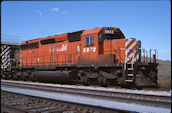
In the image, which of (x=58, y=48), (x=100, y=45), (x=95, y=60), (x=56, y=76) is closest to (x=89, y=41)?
(x=100, y=45)

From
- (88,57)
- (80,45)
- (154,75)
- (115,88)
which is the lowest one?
→ (115,88)

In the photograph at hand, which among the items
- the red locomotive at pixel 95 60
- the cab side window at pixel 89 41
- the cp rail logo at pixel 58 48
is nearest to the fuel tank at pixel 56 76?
the red locomotive at pixel 95 60

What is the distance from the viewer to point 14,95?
9305 millimetres

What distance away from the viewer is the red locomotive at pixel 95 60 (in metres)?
11.7

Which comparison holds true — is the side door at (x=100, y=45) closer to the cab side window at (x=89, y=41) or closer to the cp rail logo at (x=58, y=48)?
the cab side window at (x=89, y=41)

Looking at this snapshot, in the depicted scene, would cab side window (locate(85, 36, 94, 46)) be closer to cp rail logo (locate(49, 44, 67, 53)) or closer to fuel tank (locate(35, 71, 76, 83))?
fuel tank (locate(35, 71, 76, 83))

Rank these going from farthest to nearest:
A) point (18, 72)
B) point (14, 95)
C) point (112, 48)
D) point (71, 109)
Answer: point (18, 72)
point (112, 48)
point (14, 95)
point (71, 109)

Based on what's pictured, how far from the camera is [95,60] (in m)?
13.3

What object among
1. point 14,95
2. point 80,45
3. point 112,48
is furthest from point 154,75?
point 14,95

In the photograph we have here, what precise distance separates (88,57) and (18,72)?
9548 mm

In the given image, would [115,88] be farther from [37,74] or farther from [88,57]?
[37,74]

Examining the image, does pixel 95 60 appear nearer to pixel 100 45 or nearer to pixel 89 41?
pixel 100 45

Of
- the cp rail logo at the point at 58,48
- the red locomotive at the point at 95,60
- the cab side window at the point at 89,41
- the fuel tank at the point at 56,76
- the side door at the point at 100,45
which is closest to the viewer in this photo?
the red locomotive at the point at 95,60

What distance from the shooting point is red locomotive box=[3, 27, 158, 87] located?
38.4 ft
